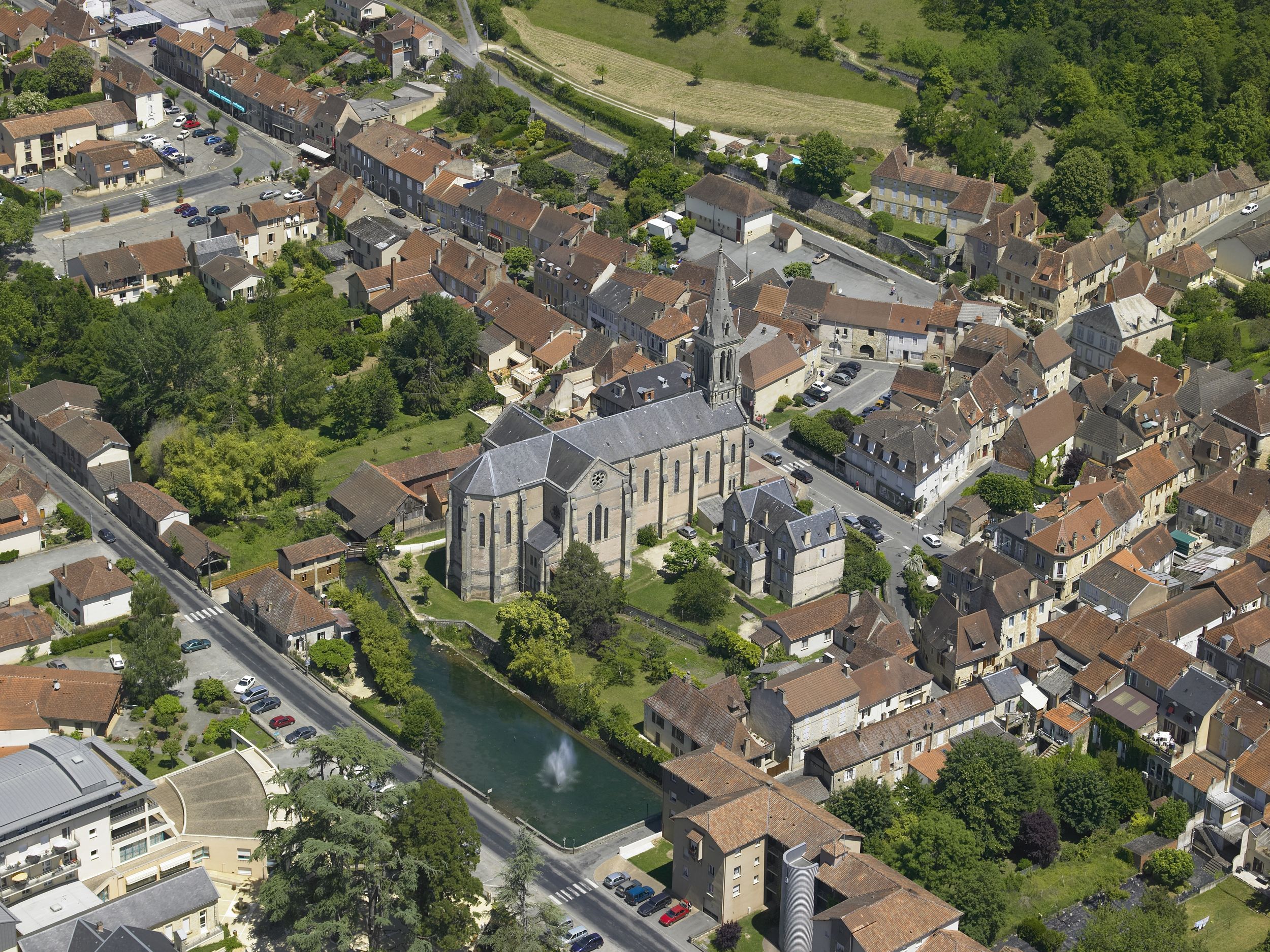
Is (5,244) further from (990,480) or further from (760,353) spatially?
(990,480)

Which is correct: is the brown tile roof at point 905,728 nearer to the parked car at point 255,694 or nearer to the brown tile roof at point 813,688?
the brown tile roof at point 813,688

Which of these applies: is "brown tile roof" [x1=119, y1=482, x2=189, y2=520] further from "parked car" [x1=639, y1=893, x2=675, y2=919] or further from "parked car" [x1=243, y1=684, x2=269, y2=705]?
"parked car" [x1=639, y1=893, x2=675, y2=919]

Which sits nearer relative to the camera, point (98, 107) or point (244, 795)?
point (244, 795)

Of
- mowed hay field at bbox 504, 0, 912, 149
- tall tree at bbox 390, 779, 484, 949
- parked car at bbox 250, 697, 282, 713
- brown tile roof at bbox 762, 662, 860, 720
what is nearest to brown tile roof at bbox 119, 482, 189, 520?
parked car at bbox 250, 697, 282, 713

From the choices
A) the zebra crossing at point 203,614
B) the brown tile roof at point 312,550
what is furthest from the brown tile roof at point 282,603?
the brown tile roof at point 312,550

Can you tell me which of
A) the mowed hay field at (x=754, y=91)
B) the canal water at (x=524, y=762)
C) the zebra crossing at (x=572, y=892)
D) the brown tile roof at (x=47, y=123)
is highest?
the mowed hay field at (x=754, y=91)

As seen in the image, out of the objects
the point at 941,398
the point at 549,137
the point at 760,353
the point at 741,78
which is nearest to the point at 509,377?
the point at 760,353
